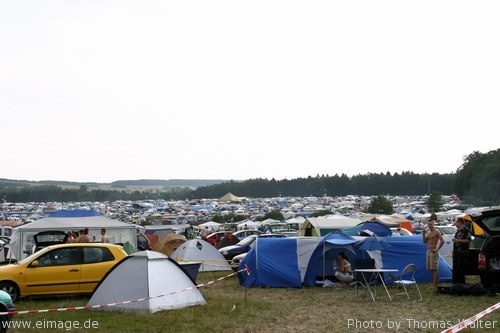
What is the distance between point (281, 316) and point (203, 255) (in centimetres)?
1050

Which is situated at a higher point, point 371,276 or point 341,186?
point 341,186

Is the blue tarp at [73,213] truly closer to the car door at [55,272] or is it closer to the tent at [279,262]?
the tent at [279,262]

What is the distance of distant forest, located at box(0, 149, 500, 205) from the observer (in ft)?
266

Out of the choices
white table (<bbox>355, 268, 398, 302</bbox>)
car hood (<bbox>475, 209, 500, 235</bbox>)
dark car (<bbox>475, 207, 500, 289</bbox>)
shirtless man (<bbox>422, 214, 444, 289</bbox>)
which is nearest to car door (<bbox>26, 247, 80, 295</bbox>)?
white table (<bbox>355, 268, 398, 302</bbox>)

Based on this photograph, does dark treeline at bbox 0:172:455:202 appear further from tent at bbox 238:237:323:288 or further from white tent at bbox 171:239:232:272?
tent at bbox 238:237:323:288

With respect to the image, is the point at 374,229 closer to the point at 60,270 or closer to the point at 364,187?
the point at 60,270

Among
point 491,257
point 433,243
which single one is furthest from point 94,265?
point 491,257

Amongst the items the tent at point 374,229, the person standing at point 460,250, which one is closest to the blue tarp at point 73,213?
the tent at point 374,229

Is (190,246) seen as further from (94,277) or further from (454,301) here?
(454,301)

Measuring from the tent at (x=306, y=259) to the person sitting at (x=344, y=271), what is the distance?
50 centimetres

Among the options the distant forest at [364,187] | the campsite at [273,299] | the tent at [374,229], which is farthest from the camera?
the distant forest at [364,187]

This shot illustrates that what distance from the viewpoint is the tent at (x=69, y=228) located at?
842 inches

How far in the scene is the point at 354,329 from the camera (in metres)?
9.82

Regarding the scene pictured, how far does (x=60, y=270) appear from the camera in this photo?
13.2 metres
